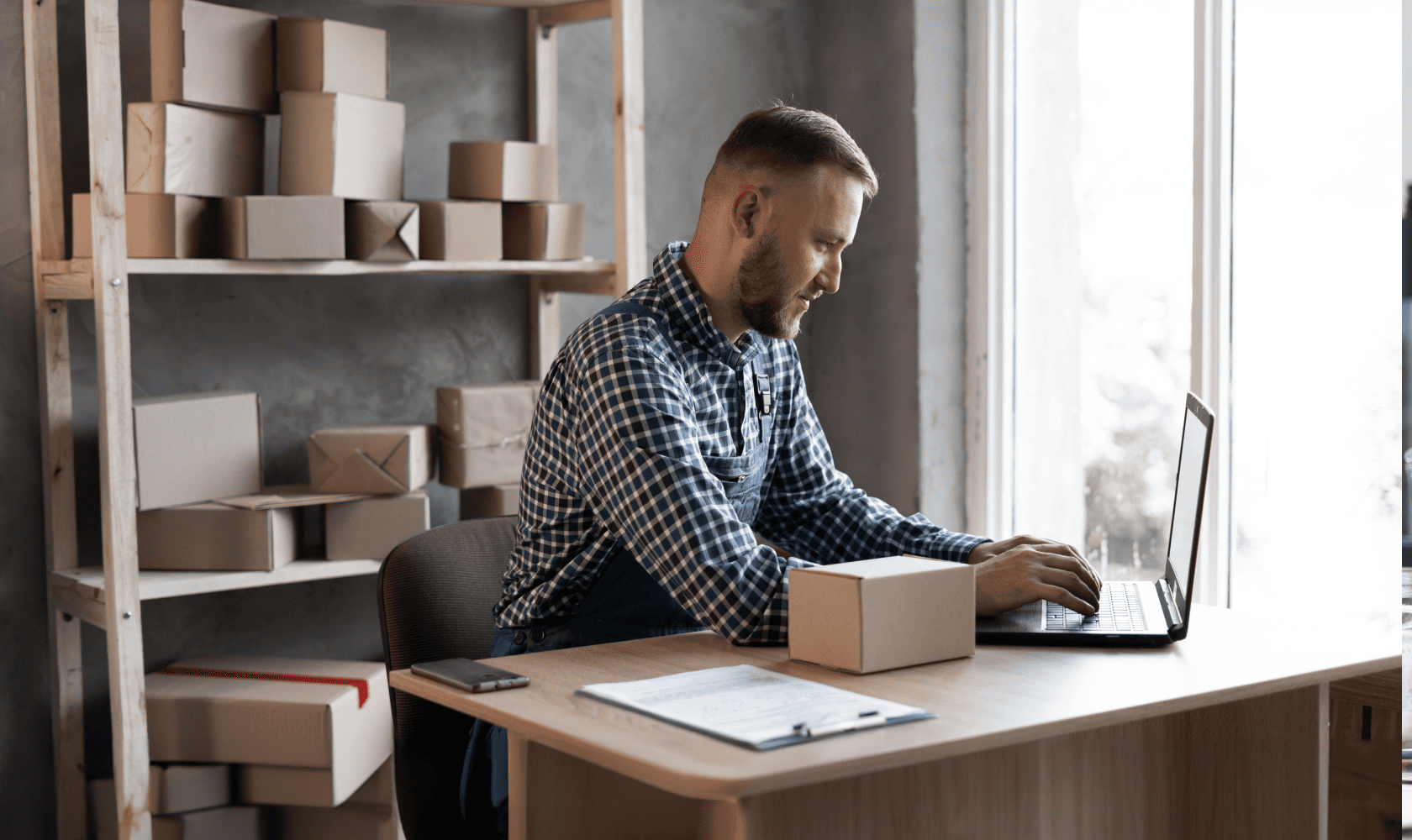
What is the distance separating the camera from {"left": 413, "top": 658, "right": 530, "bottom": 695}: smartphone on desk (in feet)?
4.22

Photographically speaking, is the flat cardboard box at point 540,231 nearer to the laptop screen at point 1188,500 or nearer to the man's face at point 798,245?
the man's face at point 798,245

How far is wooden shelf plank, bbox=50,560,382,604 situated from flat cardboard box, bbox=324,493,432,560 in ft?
0.08

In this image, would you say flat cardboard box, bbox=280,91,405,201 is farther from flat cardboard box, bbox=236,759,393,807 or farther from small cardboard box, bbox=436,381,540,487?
flat cardboard box, bbox=236,759,393,807

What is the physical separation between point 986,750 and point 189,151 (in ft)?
5.74

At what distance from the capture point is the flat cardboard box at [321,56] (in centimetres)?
238

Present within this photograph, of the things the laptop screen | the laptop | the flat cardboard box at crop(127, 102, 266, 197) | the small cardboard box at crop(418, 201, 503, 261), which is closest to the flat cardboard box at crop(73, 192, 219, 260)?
the flat cardboard box at crop(127, 102, 266, 197)

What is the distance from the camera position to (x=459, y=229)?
254 cm

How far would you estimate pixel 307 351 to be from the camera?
9.15ft

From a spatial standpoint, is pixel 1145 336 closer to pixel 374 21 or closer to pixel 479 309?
pixel 479 309

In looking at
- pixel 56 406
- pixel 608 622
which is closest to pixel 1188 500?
pixel 608 622

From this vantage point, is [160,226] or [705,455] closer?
[705,455]

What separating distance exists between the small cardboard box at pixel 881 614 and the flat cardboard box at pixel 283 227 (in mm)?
1364

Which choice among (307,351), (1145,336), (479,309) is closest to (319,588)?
(307,351)

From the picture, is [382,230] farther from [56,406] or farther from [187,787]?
[187,787]
